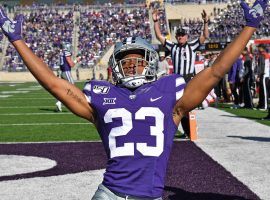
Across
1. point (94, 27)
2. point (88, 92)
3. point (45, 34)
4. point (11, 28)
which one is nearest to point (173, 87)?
point (88, 92)

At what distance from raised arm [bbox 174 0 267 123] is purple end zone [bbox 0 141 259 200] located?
2224 millimetres

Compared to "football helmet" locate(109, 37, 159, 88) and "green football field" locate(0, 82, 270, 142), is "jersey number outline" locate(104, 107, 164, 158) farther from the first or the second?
"green football field" locate(0, 82, 270, 142)

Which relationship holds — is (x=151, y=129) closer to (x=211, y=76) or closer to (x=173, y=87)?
(x=173, y=87)

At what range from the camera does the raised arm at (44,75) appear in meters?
3.15

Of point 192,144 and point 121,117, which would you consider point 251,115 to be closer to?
point 192,144

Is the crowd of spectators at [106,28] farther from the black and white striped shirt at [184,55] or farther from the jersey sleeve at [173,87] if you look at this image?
the jersey sleeve at [173,87]

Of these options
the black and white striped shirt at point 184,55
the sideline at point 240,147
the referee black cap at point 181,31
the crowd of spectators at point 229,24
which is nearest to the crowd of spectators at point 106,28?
the crowd of spectators at point 229,24

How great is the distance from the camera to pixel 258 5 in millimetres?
3086

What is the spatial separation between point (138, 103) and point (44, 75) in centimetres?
54

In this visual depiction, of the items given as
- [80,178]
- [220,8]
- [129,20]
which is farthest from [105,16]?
[80,178]

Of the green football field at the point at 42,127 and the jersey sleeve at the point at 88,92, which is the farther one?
the green football field at the point at 42,127

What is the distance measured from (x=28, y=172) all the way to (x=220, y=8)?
5770 cm

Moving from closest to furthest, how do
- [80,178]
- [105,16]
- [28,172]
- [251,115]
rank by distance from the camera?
[80,178]
[28,172]
[251,115]
[105,16]

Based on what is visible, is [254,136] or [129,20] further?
[129,20]
